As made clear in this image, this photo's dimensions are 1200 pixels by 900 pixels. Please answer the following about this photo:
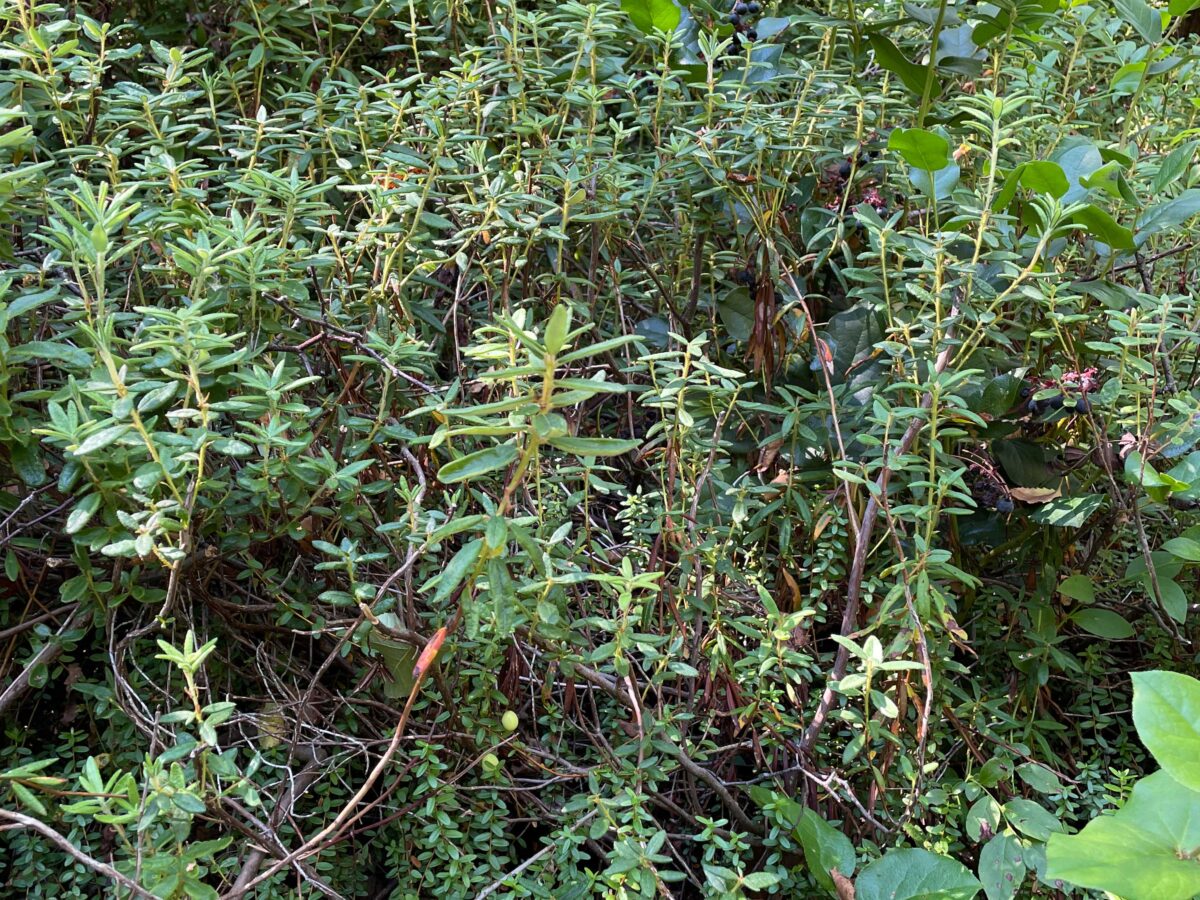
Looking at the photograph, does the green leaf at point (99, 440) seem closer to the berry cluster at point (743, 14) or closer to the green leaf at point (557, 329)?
the green leaf at point (557, 329)

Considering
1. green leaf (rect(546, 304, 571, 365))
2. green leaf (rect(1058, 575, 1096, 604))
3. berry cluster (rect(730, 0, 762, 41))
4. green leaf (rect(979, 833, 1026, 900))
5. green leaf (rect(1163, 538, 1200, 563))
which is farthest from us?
berry cluster (rect(730, 0, 762, 41))

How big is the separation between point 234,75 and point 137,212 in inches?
26.1

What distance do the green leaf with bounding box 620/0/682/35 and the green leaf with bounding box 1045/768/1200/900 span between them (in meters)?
1.58

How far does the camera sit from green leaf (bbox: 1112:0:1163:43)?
214 cm

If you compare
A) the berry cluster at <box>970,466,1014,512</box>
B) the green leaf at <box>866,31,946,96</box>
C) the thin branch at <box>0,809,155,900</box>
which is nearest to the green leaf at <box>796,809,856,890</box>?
the berry cluster at <box>970,466,1014,512</box>

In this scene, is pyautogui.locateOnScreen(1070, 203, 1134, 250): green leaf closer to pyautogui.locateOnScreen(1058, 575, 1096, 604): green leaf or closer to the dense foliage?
the dense foliage

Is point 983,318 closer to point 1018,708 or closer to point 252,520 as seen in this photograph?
Answer: point 1018,708

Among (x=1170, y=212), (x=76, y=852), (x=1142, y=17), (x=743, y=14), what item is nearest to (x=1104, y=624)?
(x=1170, y=212)

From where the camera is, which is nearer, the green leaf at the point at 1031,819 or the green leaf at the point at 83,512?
the green leaf at the point at 83,512

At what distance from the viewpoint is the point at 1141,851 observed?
1.29 metres

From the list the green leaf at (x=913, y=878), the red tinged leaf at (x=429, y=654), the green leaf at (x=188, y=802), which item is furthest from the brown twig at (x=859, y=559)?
the green leaf at (x=188, y=802)

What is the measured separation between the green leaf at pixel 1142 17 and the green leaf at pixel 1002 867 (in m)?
1.58

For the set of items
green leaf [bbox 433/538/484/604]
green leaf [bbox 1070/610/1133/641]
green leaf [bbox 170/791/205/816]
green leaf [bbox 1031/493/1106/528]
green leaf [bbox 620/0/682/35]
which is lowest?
green leaf [bbox 1070/610/1133/641]

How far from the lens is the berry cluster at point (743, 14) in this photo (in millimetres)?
2305
